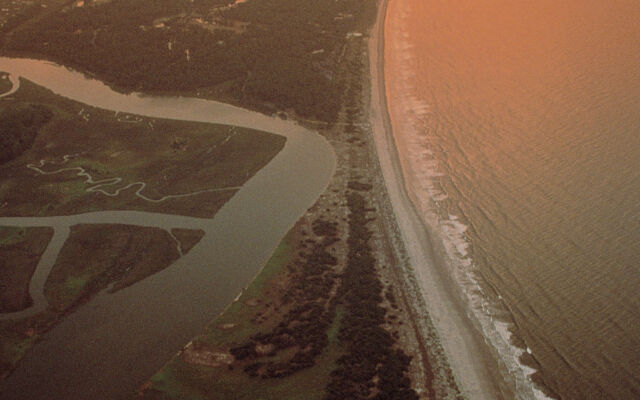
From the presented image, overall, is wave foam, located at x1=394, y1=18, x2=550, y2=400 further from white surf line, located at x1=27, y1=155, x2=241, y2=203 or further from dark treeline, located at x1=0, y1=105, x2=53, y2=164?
dark treeline, located at x1=0, y1=105, x2=53, y2=164

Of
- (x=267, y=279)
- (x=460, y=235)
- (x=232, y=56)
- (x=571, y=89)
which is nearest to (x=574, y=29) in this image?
(x=571, y=89)

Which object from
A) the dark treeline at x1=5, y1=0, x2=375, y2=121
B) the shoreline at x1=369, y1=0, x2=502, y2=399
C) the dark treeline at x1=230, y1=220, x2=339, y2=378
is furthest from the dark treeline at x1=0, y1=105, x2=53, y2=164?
the shoreline at x1=369, y1=0, x2=502, y2=399

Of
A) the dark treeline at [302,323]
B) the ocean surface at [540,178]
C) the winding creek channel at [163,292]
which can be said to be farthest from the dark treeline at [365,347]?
the winding creek channel at [163,292]

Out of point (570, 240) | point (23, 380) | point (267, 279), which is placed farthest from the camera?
point (570, 240)

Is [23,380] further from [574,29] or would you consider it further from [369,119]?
[574,29]

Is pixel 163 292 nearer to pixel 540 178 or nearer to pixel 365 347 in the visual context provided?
pixel 365 347
